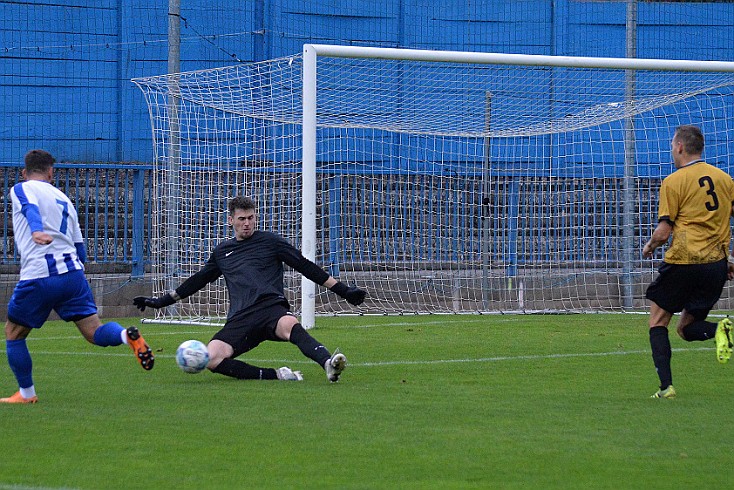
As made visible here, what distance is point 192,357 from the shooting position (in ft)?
28.7

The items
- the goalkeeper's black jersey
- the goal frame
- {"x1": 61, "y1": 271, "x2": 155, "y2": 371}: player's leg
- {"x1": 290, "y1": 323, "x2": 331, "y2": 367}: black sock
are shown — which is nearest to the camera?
{"x1": 61, "y1": 271, "x2": 155, "y2": 371}: player's leg

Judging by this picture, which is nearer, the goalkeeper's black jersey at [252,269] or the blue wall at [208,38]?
the goalkeeper's black jersey at [252,269]

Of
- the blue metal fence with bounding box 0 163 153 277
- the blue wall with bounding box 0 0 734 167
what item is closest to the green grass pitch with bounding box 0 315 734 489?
the blue metal fence with bounding box 0 163 153 277

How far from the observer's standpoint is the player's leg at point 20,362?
7.71 meters

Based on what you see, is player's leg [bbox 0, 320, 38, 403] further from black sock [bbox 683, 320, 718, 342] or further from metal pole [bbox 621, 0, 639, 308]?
metal pole [bbox 621, 0, 639, 308]

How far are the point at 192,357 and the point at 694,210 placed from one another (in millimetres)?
3818

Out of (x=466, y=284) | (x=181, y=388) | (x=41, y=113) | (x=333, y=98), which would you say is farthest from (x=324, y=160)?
(x=181, y=388)

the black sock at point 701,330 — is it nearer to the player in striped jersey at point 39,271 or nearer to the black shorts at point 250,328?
the black shorts at point 250,328

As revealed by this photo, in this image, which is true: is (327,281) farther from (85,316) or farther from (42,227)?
(42,227)

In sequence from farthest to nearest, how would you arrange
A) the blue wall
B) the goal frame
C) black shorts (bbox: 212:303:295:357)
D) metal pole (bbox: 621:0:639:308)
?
1. the blue wall
2. metal pole (bbox: 621:0:639:308)
3. the goal frame
4. black shorts (bbox: 212:303:295:357)


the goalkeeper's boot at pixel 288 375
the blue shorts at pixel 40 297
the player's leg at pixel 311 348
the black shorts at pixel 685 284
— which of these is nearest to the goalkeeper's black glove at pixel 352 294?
the player's leg at pixel 311 348

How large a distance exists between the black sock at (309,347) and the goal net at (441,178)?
6749 millimetres

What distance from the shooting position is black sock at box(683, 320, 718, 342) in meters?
8.41

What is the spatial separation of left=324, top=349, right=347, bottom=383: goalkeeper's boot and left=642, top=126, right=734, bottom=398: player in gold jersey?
2.23 meters
